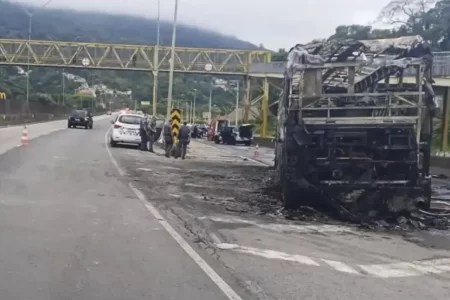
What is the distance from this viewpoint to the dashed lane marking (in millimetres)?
9195

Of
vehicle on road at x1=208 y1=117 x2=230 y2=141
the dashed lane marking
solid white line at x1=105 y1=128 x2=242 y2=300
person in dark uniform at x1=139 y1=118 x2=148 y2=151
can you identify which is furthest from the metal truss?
the dashed lane marking

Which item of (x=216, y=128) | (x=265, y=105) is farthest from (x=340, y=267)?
(x=216, y=128)

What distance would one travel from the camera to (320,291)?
7.96 meters

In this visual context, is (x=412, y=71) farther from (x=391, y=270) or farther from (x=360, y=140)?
(x=391, y=270)

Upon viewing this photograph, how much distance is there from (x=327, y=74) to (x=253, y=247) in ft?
16.6

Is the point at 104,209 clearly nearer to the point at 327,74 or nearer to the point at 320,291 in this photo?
the point at 327,74

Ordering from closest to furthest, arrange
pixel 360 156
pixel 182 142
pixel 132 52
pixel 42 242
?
pixel 42 242, pixel 360 156, pixel 182 142, pixel 132 52

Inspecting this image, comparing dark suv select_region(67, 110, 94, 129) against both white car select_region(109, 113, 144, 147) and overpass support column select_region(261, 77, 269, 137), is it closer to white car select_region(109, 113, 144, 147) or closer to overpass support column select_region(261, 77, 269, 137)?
overpass support column select_region(261, 77, 269, 137)

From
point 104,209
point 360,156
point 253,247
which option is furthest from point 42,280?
point 360,156

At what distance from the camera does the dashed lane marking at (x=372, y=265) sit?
9.20 meters

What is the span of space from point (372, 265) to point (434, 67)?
30.2 meters

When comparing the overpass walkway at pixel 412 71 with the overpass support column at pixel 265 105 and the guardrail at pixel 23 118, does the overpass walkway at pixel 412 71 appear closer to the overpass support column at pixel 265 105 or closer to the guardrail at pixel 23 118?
the overpass support column at pixel 265 105

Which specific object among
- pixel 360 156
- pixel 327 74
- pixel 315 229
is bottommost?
pixel 315 229

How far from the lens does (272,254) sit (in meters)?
10.1
